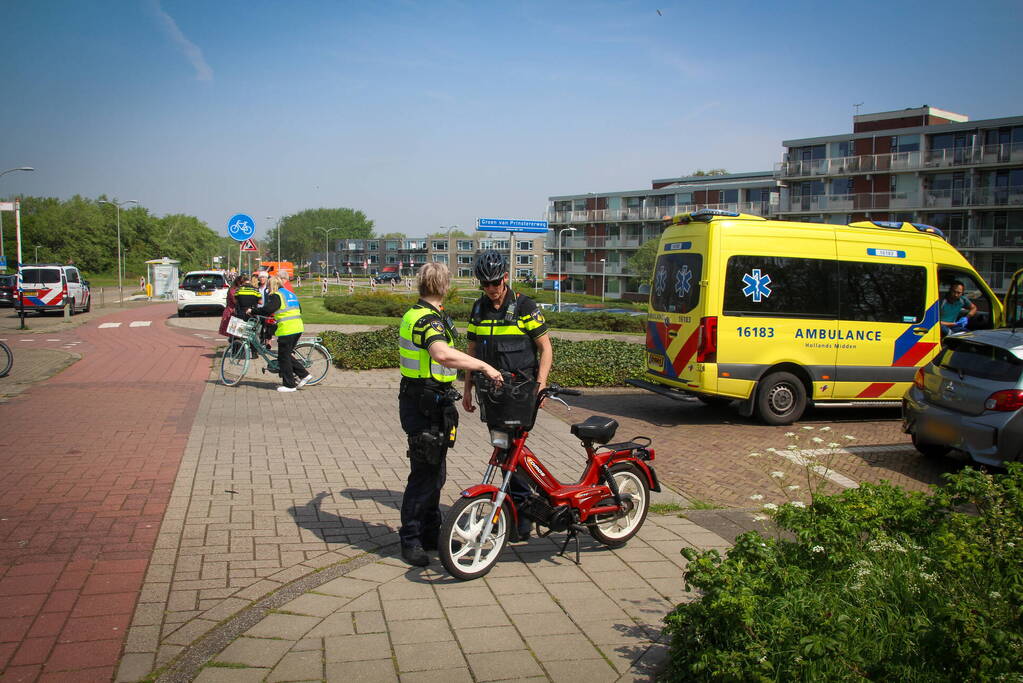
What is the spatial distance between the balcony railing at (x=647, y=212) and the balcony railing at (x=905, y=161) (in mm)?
4505

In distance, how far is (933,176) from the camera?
54.2 metres

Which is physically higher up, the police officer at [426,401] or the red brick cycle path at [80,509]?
the police officer at [426,401]

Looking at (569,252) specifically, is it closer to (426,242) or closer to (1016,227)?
(1016,227)

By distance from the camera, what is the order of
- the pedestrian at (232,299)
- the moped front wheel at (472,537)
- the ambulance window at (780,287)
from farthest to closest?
the pedestrian at (232,299)
the ambulance window at (780,287)
the moped front wheel at (472,537)

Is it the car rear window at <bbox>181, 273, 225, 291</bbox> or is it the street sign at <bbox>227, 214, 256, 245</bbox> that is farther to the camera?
the car rear window at <bbox>181, 273, 225, 291</bbox>

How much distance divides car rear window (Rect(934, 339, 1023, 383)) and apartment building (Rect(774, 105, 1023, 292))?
165ft

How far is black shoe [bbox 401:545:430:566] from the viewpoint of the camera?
4812 mm

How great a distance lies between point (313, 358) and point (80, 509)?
6997mm

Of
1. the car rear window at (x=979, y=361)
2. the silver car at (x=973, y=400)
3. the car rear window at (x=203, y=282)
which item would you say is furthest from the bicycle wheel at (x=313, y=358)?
the car rear window at (x=203, y=282)

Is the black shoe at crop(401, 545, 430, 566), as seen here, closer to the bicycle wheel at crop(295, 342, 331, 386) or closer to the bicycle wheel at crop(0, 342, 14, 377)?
the bicycle wheel at crop(295, 342, 331, 386)

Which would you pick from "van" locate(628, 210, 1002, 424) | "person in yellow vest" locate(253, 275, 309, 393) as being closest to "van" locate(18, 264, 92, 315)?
"person in yellow vest" locate(253, 275, 309, 393)

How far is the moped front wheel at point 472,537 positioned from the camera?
4.46 metres

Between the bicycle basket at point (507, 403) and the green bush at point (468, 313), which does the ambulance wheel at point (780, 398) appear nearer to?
the bicycle basket at point (507, 403)

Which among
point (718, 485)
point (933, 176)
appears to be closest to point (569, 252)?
point (933, 176)
